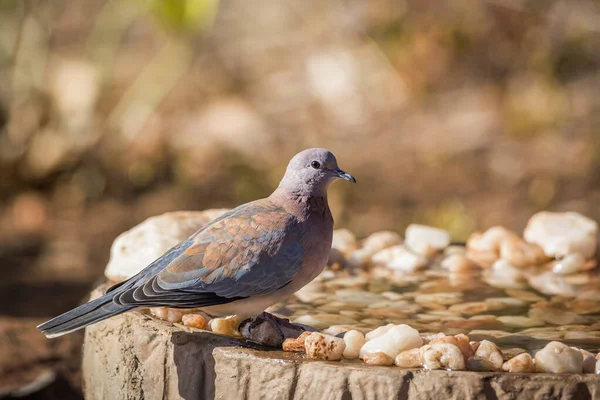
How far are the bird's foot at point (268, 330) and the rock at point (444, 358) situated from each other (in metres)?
0.47

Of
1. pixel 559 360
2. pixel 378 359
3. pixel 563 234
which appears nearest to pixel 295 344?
pixel 378 359

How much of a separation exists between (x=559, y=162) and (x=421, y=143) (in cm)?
121

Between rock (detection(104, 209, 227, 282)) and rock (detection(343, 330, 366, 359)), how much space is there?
1.00 metres

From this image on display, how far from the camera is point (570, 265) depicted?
350cm

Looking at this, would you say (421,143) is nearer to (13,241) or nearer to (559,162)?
(559,162)

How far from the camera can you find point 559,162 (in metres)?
6.95

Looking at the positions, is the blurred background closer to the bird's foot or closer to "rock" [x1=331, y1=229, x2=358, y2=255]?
"rock" [x1=331, y1=229, x2=358, y2=255]

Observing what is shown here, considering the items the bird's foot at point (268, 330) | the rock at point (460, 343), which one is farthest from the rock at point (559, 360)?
the bird's foot at point (268, 330)

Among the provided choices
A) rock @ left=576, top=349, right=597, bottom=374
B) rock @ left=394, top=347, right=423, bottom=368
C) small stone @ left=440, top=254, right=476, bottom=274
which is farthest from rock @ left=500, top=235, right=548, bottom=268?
rock @ left=394, top=347, right=423, bottom=368

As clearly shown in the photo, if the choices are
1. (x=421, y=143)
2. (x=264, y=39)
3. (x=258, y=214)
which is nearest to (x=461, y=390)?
(x=258, y=214)

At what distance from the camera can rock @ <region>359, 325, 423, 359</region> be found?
231 cm

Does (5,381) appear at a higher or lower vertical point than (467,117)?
lower

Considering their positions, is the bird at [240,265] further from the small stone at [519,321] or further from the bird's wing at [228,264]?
the small stone at [519,321]

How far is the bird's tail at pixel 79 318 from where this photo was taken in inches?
92.7
